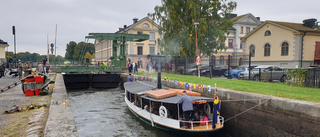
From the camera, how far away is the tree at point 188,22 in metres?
26.6

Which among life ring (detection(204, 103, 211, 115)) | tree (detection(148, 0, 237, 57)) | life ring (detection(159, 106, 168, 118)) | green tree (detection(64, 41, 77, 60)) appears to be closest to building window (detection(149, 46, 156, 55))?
tree (detection(148, 0, 237, 57))

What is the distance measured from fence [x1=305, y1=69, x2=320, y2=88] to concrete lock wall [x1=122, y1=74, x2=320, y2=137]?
475 centimetres

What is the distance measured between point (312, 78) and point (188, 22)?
1855 cm

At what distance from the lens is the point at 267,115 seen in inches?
310

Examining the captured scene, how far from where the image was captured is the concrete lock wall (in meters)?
6.59

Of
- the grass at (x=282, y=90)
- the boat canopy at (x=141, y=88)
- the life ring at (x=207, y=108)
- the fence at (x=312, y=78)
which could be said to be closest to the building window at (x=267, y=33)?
the grass at (x=282, y=90)

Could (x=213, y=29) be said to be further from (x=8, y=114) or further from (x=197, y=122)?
(x=8, y=114)

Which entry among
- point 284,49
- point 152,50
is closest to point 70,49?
point 152,50

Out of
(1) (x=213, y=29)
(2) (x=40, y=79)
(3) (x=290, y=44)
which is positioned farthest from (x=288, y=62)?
(2) (x=40, y=79)

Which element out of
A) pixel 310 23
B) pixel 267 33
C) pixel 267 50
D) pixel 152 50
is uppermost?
pixel 310 23

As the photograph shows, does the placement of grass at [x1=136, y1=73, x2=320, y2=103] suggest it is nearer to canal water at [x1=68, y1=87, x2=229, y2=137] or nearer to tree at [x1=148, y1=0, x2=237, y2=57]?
canal water at [x1=68, y1=87, x2=229, y2=137]

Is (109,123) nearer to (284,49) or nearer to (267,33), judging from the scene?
(284,49)

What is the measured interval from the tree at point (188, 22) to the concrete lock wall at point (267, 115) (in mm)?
17123

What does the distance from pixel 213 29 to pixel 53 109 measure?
78.5ft
